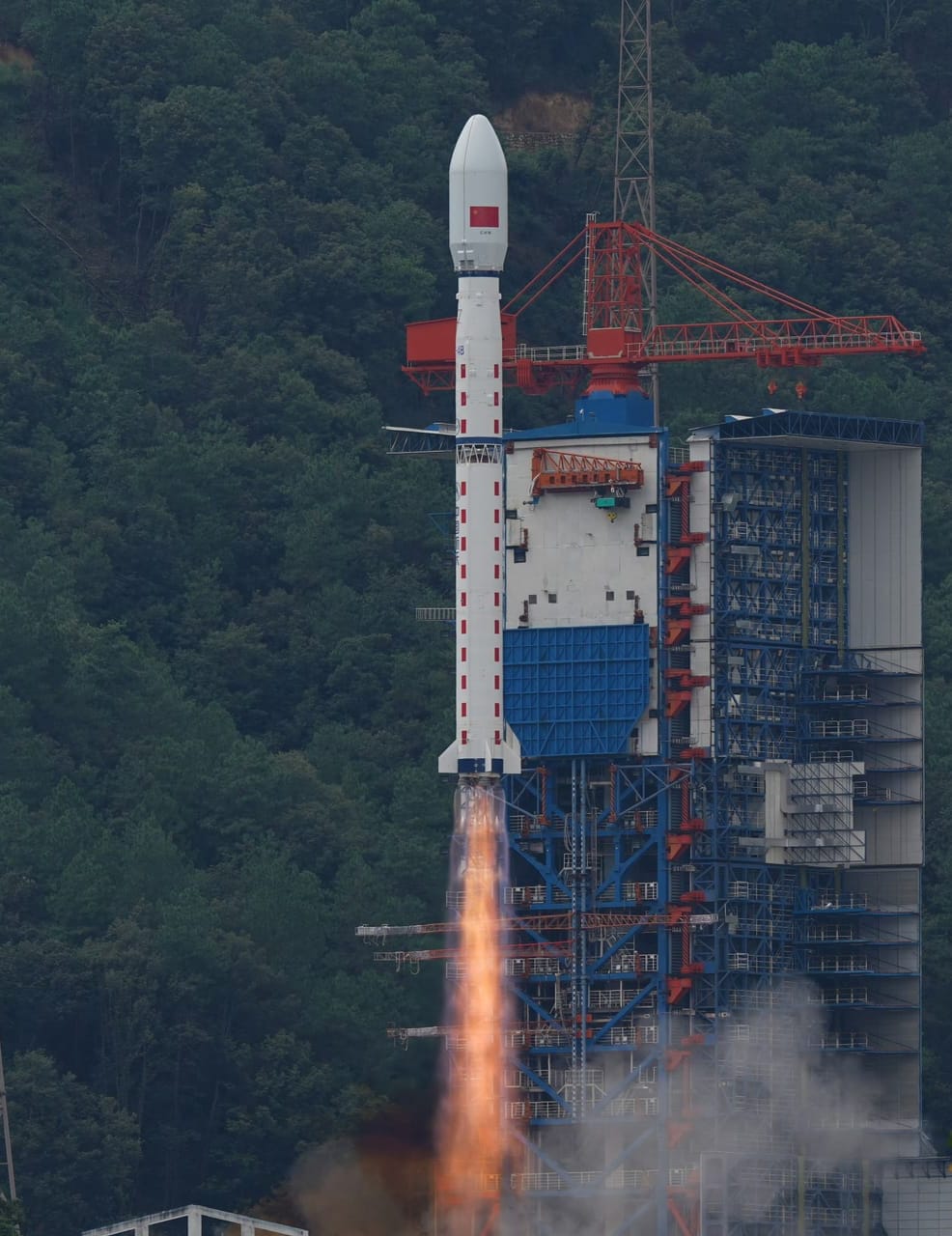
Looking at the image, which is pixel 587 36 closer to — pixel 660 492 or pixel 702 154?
pixel 702 154

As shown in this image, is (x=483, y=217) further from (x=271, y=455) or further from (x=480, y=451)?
(x=271, y=455)

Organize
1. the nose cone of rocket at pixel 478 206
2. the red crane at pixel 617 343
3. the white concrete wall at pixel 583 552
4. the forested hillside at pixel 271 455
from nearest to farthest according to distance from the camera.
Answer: the white concrete wall at pixel 583 552 → the nose cone of rocket at pixel 478 206 → the red crane at pixel 617 343 → the forested hillside at pixel 271 455

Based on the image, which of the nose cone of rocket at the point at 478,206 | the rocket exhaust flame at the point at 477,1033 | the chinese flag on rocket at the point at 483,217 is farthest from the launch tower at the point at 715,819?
the chinese flag on rocket at the point at 483,217

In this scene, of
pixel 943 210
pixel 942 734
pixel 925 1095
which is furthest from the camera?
pixel 943 210

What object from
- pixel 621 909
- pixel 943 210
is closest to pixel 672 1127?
pixel 621 909

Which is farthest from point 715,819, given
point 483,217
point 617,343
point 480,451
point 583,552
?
point 483,217

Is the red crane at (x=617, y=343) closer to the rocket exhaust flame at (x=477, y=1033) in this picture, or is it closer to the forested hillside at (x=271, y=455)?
the rocket exhaust flame at (x=477, y=1033)

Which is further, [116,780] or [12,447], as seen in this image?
[12,447]

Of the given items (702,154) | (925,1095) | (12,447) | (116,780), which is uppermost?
(702,154)
